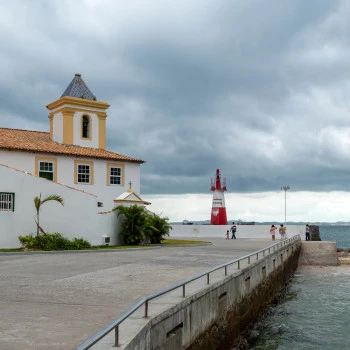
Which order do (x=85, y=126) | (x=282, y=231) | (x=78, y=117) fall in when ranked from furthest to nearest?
1. (x=282, y=231)
2. (x=85, y=126)
3. (x=78, y=117)

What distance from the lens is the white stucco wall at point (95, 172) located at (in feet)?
112

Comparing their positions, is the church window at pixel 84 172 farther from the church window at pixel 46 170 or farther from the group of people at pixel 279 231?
the group of people at pixel 279 231

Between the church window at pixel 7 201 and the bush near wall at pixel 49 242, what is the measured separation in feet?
6.17

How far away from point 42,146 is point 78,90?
7437 millimetres

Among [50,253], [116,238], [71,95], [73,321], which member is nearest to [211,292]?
[73,321]

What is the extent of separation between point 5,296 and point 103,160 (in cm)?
2779

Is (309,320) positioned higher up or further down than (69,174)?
further down

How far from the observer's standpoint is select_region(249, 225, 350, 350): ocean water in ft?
49.9

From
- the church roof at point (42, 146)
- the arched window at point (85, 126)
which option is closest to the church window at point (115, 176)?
the church roof at point (42, 146)

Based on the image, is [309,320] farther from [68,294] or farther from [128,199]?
[128,199]

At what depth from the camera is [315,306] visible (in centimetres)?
2152

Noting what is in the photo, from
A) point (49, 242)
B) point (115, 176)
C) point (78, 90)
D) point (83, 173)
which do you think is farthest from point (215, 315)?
point (78, 90)

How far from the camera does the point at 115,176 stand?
39.4 meters

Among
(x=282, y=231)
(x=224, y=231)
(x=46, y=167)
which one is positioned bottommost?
(x=224, y=231)
